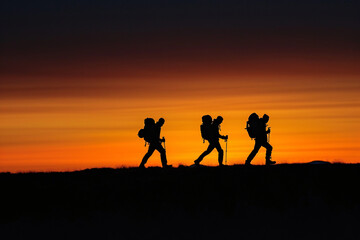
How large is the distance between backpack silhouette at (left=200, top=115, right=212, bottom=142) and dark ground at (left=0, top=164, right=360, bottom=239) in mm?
1550

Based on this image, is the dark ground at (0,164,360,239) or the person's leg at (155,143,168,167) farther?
the person's leg at (155,143,168,167)

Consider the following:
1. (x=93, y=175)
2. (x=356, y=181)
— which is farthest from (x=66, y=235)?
(x=356, y=181)

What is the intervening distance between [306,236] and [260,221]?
189 centimetres

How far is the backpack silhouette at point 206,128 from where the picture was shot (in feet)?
113

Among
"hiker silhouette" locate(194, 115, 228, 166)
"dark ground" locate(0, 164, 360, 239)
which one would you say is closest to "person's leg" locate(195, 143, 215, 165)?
"hiker silhouette" locate(194, 115, 228, 166)

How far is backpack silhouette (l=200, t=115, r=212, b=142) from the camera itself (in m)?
34.3

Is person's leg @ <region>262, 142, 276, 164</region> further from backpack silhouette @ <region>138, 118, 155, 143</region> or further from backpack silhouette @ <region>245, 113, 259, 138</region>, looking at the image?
backpack silhouette @ <region>138, 118, 155, 143</region>

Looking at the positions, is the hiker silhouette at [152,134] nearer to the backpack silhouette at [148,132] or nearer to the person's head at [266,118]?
the backpack silhouette at [148,132]

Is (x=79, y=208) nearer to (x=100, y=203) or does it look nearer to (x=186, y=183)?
(x=100, y=203)

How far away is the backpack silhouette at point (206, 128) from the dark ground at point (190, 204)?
1550 millimetres

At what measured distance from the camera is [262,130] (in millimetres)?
34375

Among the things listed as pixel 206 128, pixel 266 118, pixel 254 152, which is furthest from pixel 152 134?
pixel 266 118

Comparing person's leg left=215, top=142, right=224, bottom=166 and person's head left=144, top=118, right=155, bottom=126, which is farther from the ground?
person's head left=144, top=118, right=155, bottom=126

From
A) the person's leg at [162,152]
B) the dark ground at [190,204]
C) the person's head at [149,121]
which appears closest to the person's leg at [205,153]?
the dark ground at [190,204]
